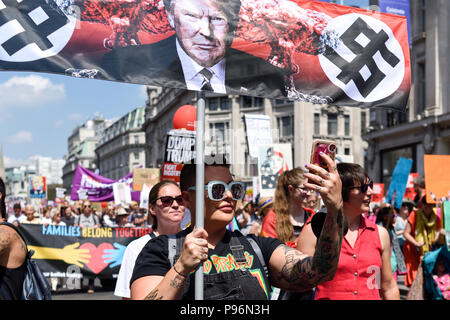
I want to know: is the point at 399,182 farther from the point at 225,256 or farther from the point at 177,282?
the point at 177,282

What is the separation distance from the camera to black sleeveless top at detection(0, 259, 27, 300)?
128 inches

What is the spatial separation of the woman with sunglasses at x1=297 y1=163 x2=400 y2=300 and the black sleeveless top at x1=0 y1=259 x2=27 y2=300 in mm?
1910

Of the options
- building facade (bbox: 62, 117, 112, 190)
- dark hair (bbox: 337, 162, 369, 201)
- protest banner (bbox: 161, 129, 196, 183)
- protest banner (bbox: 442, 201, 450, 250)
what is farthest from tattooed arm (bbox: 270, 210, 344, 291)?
building facade (bbox: 62, 117, 112, 190)

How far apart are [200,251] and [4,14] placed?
1.50 meters

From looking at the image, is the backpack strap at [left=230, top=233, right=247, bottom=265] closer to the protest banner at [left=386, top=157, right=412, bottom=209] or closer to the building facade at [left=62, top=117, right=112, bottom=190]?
the protest banner at [left=386, top=157, right=412, bottom=209]

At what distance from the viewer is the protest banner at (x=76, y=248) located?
1138 centimetres

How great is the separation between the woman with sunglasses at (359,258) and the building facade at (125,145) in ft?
332

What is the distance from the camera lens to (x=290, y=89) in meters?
3.18

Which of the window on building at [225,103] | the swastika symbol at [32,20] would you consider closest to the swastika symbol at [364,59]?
the swastika symbol at [32,20]

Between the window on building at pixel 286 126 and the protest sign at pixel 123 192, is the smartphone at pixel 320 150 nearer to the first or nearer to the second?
the protest sign at pixel 123 192

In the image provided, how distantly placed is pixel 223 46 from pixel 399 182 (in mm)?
7295

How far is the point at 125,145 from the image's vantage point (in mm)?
116375

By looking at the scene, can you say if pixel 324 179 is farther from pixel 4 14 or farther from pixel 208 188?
pixel 4 14
